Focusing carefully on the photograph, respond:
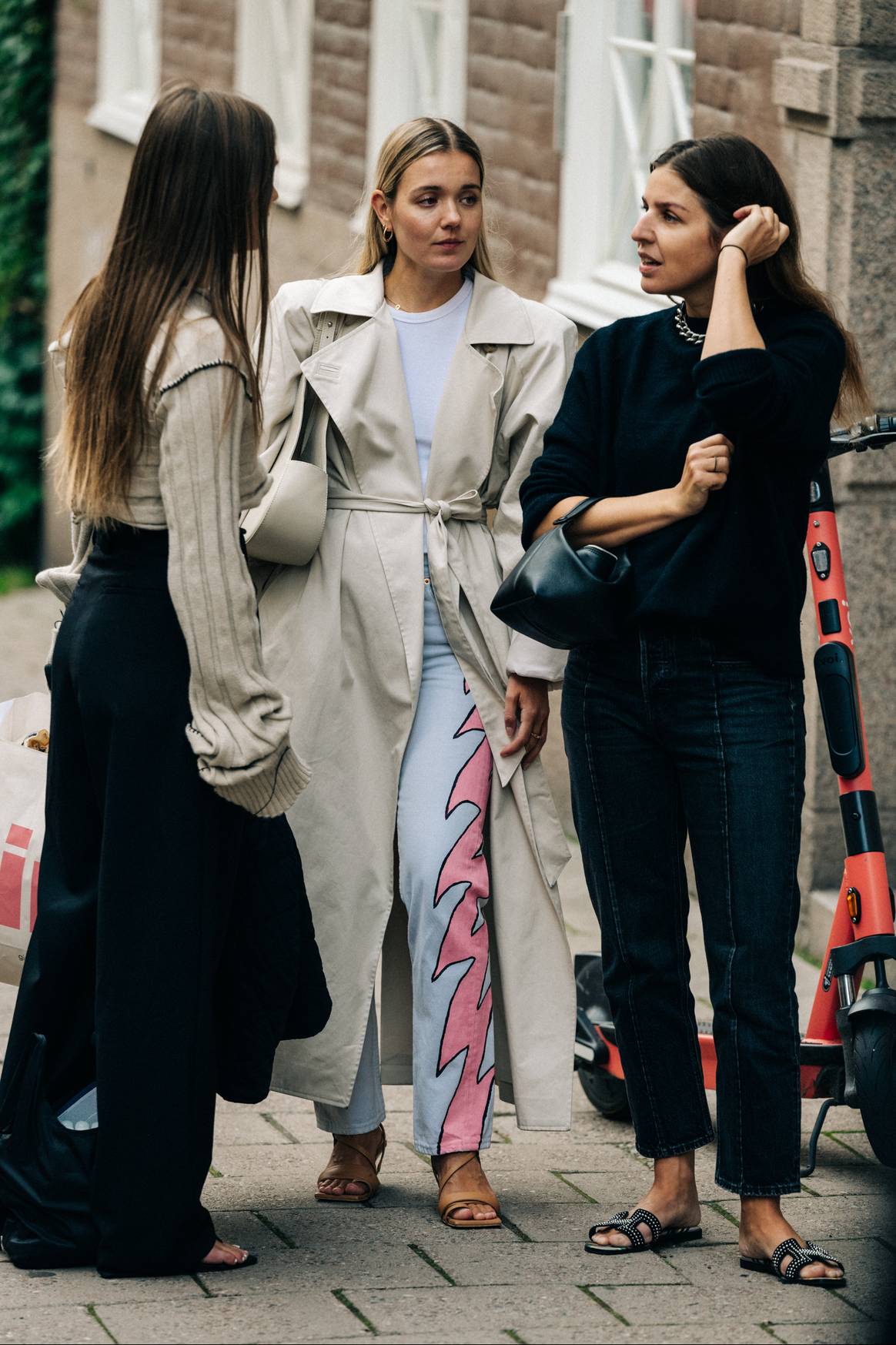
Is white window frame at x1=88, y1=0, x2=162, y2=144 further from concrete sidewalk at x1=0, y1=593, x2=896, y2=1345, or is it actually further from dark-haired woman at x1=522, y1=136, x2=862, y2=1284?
dark-haired woman at x1=522, y1=136, x2=862, y2=1284

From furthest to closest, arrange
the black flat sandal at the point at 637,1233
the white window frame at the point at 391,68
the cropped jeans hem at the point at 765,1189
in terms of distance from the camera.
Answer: the white window frame at the point at 391,68 < the black flat sandal at the point at 637,1233 < the cropped jeans hem at the point at 765,1189

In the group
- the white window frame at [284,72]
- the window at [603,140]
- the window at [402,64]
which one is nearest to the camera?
the window at [603,140]

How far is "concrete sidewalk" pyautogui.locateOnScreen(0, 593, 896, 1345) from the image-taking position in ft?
11.5

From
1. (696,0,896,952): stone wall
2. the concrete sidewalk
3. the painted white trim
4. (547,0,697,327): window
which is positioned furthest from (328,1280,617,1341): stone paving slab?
(547,0,697,327): window

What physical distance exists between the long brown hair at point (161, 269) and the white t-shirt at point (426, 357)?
640mm

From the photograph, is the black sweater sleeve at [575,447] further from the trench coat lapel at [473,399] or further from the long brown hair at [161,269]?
the long brown hair at [161,269]

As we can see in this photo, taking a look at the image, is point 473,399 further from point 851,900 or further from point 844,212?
point 844,212

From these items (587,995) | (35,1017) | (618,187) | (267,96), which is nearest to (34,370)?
(267,96)

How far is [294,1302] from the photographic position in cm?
363

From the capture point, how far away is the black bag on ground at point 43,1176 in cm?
367

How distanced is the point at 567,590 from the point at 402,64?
19.0ft

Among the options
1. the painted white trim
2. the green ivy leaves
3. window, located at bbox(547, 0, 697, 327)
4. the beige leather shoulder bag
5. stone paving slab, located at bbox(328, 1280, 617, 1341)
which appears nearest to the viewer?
stone paving slab, located at bbox(328, 1280, 617, 1341)

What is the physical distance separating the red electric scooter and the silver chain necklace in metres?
0.44

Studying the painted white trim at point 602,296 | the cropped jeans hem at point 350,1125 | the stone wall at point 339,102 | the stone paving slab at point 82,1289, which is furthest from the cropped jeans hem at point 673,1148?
A: the stone wall at point 339,102
